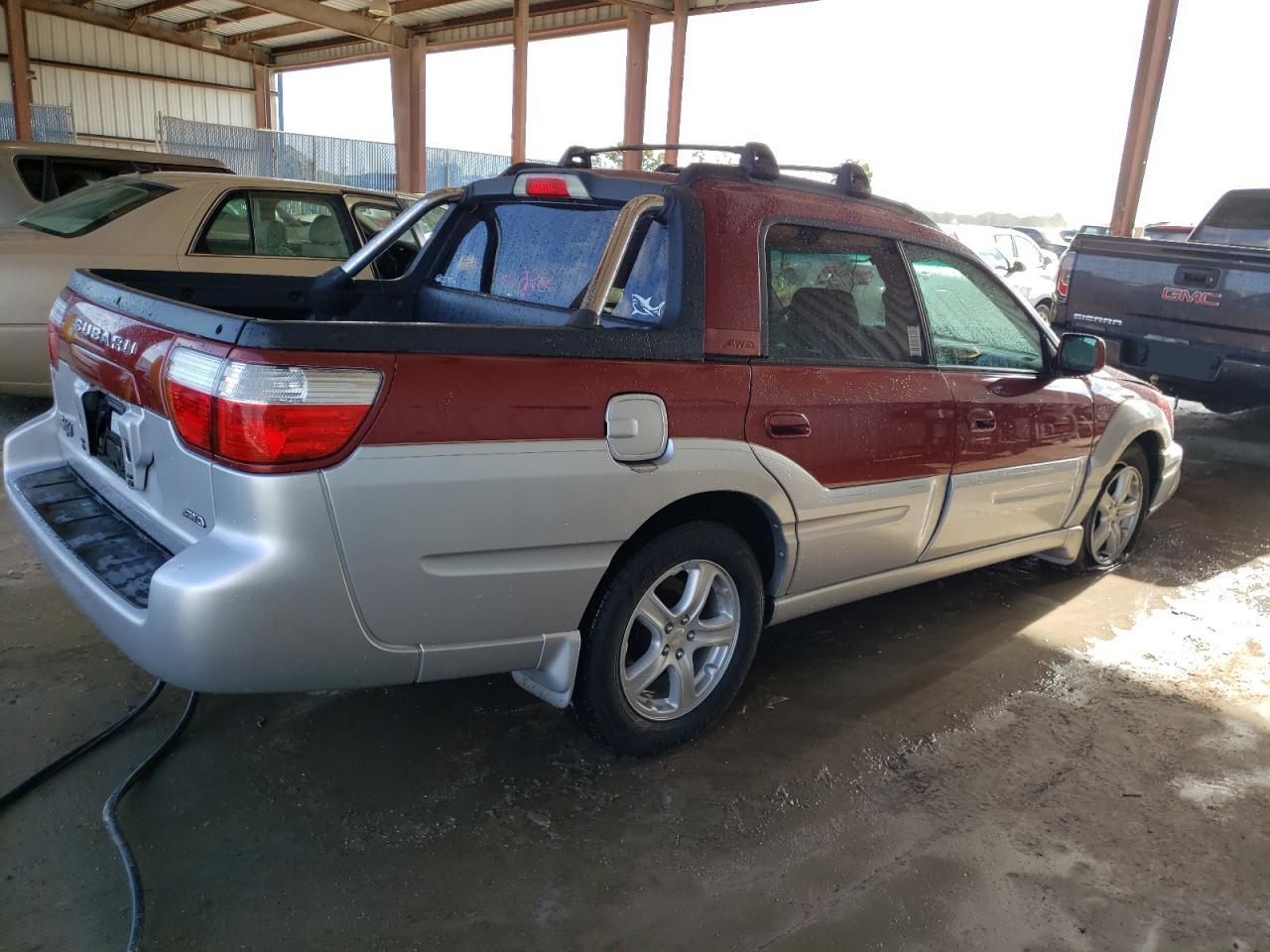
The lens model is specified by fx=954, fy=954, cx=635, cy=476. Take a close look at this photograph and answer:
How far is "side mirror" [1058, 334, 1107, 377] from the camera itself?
383cm

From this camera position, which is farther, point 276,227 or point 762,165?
point 276,227

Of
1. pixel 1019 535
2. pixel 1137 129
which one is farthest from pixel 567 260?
pixel 1137 129

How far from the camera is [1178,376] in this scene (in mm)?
7031

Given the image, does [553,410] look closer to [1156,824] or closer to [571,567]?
[571,567]

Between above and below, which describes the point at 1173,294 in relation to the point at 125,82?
below

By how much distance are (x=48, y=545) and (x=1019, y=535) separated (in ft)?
11.6

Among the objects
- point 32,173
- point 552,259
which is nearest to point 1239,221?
point 552,259

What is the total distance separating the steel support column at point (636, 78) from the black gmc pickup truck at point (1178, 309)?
8.32 m

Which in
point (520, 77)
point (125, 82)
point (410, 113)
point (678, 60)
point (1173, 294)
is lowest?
point (1173, 294)

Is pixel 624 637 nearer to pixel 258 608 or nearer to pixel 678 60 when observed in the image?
pixel 258 608

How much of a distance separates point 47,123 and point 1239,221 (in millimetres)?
19211

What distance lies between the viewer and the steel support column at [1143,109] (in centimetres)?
1070

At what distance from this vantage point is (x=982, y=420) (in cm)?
353

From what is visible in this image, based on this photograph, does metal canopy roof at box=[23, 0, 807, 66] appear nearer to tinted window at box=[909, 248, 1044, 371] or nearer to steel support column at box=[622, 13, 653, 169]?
steel support column at box=[622, 13, 653, 169]
